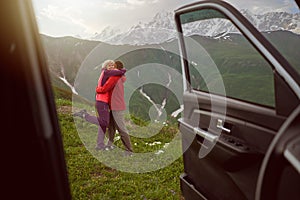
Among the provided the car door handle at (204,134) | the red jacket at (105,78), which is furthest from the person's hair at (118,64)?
the car door handle at (204,134)

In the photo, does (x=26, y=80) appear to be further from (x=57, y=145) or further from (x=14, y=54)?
(x=57, y=145)

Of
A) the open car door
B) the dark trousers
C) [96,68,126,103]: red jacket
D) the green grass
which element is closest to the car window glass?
the open car door

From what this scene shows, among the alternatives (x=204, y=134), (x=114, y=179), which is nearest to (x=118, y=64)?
(x=114, y=179)

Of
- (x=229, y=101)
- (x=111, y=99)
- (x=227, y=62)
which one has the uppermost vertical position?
(x=227, y=62)

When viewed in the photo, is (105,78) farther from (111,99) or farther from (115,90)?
(111,99)

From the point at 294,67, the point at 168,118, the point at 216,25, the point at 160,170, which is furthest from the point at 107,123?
the point at 294,67

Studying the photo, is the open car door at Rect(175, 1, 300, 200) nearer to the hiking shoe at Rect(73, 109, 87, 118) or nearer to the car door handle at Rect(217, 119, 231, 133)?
the car door handle at Rect(217, 119, 231, 133)

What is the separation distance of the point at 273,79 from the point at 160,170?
4588 mm

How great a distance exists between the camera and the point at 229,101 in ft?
7.77

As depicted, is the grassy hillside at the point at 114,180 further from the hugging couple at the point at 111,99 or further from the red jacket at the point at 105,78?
the red jacket at the point at 105,78

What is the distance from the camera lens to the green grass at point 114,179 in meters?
5.16

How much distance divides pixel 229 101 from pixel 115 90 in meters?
3.99

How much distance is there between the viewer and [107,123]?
6.80m

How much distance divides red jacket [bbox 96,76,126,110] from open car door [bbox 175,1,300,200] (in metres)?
3.22
